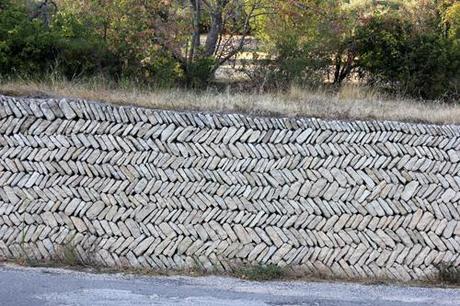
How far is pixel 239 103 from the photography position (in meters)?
12.7

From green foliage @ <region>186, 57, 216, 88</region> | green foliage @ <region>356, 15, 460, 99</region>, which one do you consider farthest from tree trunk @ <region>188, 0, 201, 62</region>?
green foliage @ <region>356, 15, 460, 99</region>

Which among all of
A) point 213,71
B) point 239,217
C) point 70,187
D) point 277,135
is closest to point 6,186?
point 70,187

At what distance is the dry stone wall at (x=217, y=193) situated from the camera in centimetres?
1073

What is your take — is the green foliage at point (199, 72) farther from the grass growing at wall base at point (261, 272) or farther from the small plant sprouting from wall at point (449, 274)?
the small plant sprouting from wall at point (449, 274)

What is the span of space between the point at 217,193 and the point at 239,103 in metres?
2.42

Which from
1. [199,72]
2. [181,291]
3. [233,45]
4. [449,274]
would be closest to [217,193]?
[181,291]

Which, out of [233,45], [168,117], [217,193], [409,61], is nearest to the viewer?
[217,193]

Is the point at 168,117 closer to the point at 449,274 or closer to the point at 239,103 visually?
the point at 239,103

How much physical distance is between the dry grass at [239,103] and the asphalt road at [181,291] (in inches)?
139

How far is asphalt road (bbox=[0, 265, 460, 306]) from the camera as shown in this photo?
7996 millimetres

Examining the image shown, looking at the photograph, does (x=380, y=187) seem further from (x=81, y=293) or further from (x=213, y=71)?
(x=213, y=71)

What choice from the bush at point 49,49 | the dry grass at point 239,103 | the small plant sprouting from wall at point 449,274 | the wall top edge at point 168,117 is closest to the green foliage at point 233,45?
the bush at point 49,49

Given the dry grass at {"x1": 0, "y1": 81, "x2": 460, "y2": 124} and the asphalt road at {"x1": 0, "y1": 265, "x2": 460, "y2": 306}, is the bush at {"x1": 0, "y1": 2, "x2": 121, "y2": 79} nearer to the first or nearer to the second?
the dry grass at {"x1": 0, "y1": 81, "x2": 460, "y2": 124}

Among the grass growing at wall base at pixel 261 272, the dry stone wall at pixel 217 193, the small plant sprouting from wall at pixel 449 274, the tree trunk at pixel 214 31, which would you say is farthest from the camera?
the tree trunk at pixel 214 31
